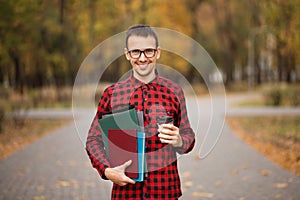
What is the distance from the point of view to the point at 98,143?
278cm

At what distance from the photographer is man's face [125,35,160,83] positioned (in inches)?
106

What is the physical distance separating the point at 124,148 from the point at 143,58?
0.51 metres

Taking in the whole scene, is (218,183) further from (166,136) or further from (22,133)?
(22,133)

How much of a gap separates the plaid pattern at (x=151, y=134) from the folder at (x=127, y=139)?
123 millimetres

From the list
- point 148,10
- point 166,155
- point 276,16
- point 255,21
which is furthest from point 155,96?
point 255,21

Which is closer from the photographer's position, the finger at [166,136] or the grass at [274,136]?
the finger at [166,136]

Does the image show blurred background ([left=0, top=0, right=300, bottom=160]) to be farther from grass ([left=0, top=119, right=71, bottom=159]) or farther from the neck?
the neck

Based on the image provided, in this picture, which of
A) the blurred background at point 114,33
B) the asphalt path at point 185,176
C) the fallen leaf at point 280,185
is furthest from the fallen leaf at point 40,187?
the blurred background at point 114,33

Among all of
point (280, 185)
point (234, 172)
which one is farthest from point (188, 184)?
point (280, 185)

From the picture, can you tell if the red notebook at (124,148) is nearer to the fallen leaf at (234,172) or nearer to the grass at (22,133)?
the fallen leaf at (234,172)

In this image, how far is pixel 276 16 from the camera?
22.1m

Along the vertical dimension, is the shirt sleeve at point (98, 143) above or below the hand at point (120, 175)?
above

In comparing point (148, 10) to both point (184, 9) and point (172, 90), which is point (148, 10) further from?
point (172, 90)

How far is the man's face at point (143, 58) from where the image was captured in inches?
106
